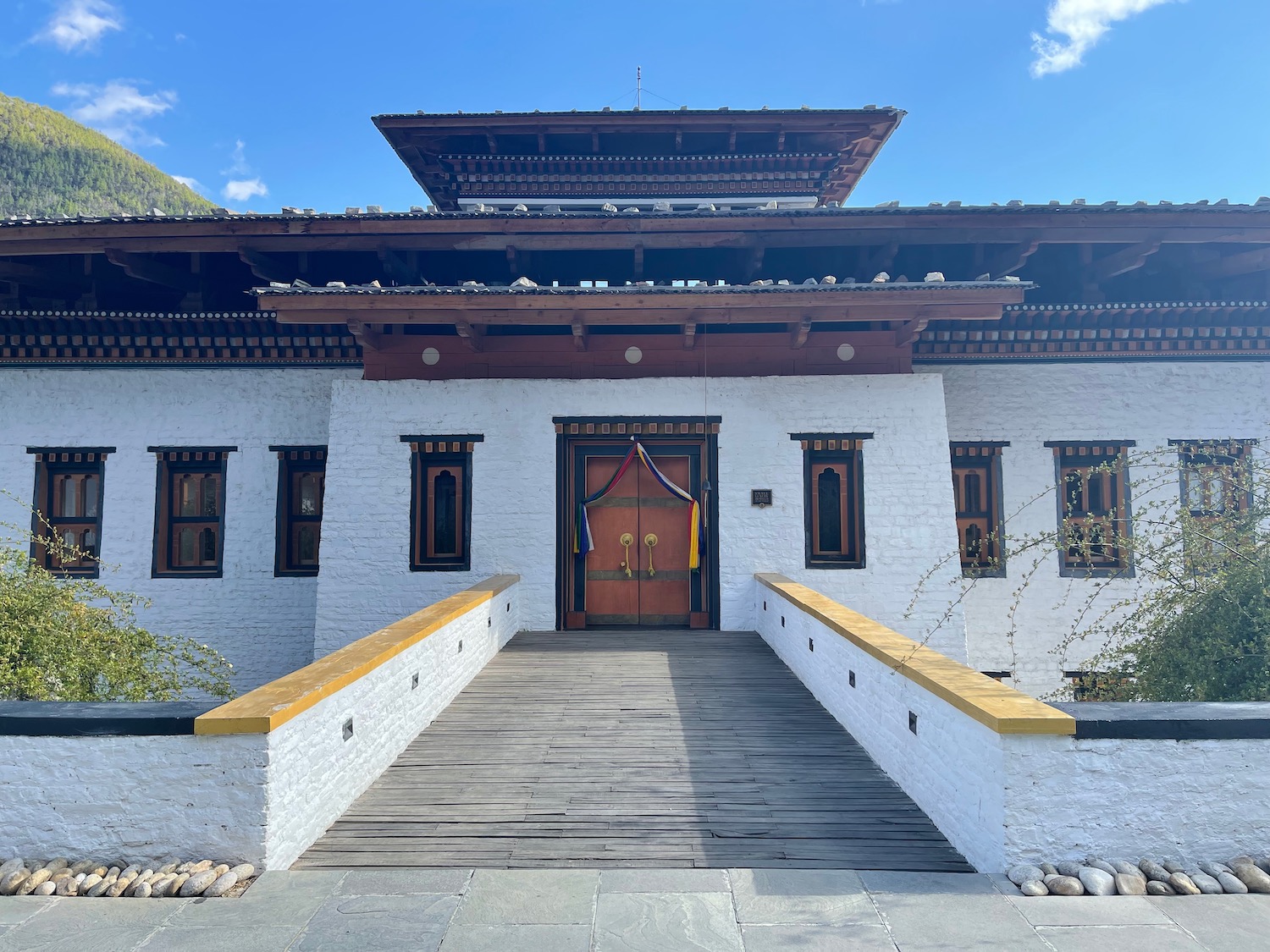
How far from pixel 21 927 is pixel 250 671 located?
690 centimetres

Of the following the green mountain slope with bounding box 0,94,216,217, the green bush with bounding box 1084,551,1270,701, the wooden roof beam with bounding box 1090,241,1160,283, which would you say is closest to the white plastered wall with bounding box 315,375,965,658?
the wooden roof beam with bounding box 1090,241,1160,283

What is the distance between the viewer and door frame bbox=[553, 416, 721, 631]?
9555mm

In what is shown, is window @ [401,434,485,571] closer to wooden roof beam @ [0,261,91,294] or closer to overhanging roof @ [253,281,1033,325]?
overhanging roof @ [253,281,1033,325]

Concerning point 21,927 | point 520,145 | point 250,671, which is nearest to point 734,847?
point 21,927

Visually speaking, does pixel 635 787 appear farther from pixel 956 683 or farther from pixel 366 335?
pixel 366 335

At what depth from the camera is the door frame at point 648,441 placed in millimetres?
9555

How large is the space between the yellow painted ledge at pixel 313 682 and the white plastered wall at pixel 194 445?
4375 millimetres

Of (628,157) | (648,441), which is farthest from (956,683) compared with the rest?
(628,157)

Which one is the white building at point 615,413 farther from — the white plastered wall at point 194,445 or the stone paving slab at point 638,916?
the stone paving slab at point 638,916

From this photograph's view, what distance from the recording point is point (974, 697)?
4031mm

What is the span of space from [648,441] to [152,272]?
7.17 metres

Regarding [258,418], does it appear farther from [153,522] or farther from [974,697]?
[974,697]

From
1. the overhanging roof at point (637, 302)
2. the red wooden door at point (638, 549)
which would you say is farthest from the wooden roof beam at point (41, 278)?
the red wooden door at point (638, 549)

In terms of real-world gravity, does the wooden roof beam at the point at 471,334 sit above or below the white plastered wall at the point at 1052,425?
above
